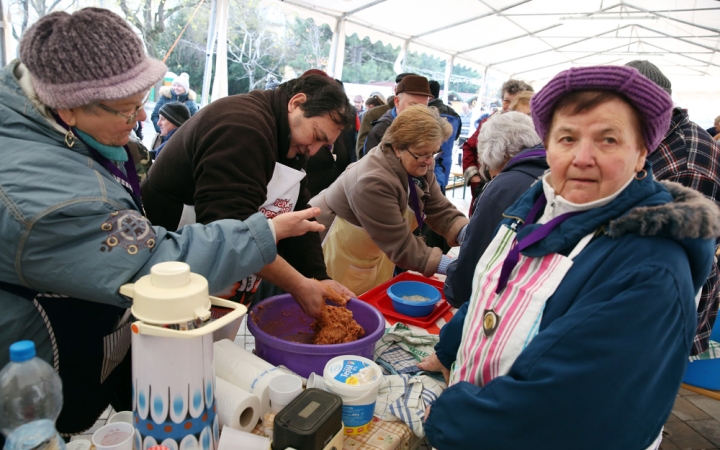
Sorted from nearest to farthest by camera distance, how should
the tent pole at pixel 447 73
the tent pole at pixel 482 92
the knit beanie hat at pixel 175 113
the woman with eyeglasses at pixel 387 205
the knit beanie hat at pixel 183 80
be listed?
the woman with eyeglasses at pixel 387 205 → the knit beanie hat at pixel 175 113 → the knit beanie hat at pixel 183 80 → the tent pole at pixel 447 73 → the tent pole at pixel 482 92

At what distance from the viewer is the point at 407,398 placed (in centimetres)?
141

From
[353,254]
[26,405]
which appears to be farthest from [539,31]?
[26,405]

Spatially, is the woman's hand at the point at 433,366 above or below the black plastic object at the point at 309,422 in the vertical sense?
below

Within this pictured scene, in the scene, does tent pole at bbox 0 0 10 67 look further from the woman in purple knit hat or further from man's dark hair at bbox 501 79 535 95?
the woman in purple knit hat

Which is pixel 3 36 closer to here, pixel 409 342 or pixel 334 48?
pixel 409 342

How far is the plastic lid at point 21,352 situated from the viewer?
0.82 m

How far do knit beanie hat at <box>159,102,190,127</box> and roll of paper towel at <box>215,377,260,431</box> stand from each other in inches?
159

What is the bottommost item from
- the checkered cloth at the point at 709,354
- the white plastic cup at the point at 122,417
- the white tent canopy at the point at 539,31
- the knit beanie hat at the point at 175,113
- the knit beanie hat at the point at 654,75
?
the checkered cloth at the point at 709,354

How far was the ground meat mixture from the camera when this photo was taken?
162 centimetres

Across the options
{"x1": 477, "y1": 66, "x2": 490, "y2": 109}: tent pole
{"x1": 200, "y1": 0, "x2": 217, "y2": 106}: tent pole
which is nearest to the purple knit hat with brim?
{"x1": 200, "y1": 0, "x2": 217, "y2": 106}: tent pole

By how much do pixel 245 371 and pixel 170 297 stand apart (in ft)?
1.69

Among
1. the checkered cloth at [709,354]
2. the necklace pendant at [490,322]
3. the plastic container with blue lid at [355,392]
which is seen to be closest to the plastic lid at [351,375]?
the plastic container with blue lid at [355,392]

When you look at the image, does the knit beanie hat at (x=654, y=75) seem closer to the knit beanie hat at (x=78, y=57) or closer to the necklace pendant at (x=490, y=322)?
the necklace pendant at (x=490, y=322)

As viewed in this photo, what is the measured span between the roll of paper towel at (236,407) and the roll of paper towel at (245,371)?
0.03 meters
